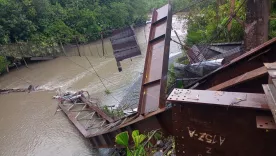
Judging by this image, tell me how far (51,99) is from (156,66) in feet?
29.3

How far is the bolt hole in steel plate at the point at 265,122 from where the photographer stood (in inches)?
84.7

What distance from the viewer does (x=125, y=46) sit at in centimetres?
942

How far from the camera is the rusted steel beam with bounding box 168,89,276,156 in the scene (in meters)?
2.33

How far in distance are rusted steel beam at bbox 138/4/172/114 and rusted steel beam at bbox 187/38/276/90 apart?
39.6 inches

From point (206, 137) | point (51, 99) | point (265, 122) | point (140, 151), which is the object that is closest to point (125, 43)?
point (140, 151)

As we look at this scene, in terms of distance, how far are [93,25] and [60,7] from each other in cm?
381

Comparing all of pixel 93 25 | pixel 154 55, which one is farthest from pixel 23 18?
pixel 154 55

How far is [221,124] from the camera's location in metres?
2.51

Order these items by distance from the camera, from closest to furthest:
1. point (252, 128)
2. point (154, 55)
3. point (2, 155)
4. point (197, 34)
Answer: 1. point (252, 128)
2. point (154, 55)
3. point (2, 155)
4. point (197, 34)

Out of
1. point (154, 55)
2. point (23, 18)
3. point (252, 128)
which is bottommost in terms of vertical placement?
point (252, 128)

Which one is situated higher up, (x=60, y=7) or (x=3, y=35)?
(x=60, y=7)

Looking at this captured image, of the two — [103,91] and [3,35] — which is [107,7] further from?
[103,91]

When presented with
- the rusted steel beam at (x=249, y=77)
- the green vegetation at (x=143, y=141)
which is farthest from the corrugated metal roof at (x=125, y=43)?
the rusted steel beam at (x=249, y=77)

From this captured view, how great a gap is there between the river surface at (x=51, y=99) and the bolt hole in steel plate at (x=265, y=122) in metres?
6.60
